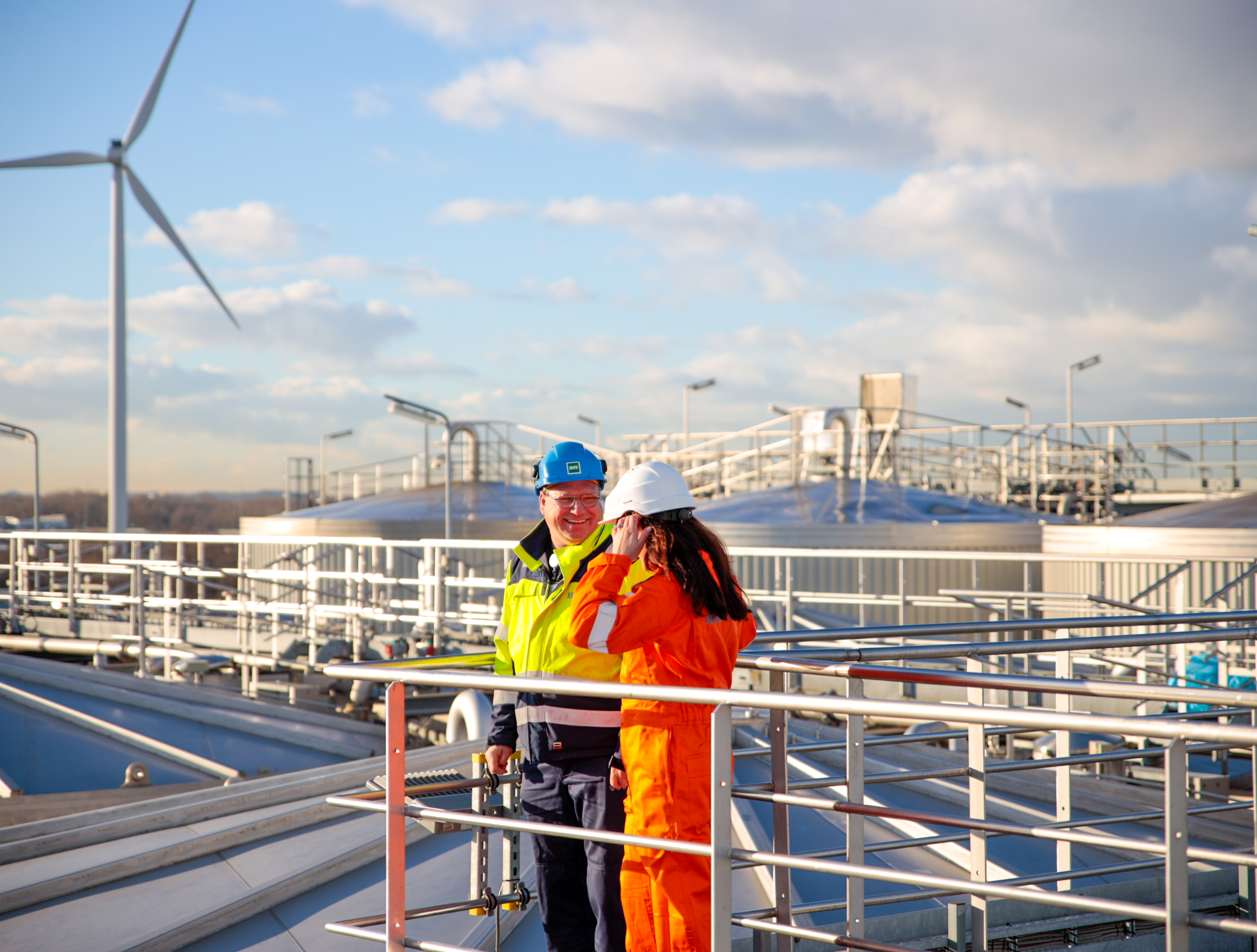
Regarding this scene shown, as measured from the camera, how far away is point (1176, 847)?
243 cm

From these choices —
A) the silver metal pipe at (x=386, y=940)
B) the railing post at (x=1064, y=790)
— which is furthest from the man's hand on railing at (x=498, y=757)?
the railing post at (x=1064, y=790)

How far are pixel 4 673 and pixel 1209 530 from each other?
16.9 m

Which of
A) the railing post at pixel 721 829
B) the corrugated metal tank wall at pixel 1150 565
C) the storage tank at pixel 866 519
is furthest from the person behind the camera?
the storage tank at pixel 866 519

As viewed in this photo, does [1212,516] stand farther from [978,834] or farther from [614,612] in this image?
[614,612]

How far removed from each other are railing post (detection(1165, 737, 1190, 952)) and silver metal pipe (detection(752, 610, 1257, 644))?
1636mm

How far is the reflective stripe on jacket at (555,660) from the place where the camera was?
10.7 feet

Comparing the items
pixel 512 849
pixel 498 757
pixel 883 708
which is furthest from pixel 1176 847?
pixel 512 849

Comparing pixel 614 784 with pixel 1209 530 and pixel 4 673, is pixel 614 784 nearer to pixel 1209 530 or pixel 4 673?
pixel 4 673

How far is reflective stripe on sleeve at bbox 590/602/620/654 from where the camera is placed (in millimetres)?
2920

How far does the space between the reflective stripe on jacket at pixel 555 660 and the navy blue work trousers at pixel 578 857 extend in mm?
65

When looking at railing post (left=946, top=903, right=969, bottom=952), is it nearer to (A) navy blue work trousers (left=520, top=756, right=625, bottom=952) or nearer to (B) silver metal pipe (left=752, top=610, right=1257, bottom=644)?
(B) silver metal pipe (left=752, top=610, right=1257, bottom=644)

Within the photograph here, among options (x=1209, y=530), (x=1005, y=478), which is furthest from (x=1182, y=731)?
(x=1005, y=478)

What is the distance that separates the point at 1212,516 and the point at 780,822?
18.3 metres

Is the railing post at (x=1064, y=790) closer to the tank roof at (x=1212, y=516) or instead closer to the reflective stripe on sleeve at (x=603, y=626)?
the reflective stripe on sleeve at (x=603, y=626)
